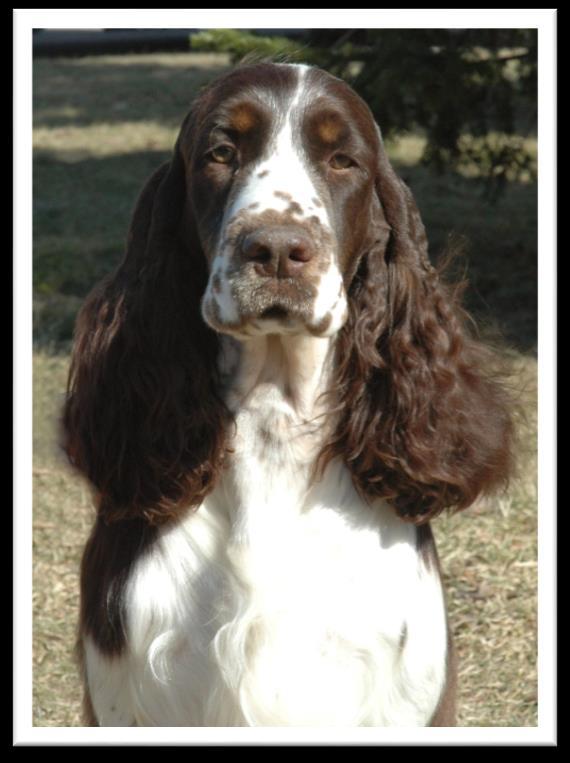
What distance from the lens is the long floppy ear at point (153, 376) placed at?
10.7ft

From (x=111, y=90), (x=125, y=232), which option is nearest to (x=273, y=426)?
(x=125, y=232)

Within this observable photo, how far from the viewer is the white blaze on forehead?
2932mm

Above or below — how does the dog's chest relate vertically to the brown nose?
below

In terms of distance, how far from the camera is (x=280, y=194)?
2.95m

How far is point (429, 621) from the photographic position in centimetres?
336

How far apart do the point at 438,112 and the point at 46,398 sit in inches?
120

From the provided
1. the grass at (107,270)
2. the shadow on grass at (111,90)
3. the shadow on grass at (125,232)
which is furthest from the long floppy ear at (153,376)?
the shadow on grass at (111,90)

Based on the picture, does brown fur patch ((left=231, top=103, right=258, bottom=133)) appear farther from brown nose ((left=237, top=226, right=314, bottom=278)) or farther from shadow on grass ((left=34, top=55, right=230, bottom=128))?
shadow on grass ((left=34, top=55, right=230, bottom=128))

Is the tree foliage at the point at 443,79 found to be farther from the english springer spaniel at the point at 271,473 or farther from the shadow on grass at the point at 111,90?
the shadow on grass at the point at 111,90

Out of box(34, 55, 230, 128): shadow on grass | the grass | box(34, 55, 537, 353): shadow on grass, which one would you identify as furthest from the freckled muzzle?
box(34, 55, 230, 128): shadow on grass

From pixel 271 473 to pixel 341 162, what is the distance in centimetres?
79

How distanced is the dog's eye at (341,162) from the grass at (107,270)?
3.19 ft

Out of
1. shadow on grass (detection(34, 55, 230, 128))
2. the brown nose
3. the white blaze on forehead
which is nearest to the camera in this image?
the brown nose

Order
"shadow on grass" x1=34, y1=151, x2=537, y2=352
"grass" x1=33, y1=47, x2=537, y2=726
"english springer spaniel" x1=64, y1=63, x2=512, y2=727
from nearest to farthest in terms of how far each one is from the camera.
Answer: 1. "english springer spaniel" x1=64, y1=63, x2=512, y2=727
2. "grass" x1=33, y1=47, x2=537, y2=726
3. "shadow on grass" x1=34, y1=151, x2=537, y2=352
